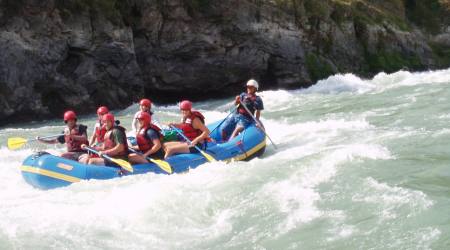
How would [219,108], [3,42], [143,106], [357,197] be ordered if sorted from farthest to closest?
1. [219,108]
2. [3,42]
3. [143,106]
4. [357,197]

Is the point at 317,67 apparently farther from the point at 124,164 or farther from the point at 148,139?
the point at 124,164

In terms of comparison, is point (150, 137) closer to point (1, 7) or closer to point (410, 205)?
point (410, 205)

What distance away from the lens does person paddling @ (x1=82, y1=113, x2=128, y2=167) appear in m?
8.87

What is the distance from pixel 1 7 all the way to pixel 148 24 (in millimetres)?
4841

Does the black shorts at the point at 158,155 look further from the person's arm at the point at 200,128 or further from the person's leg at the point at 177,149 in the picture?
the person's arm at the point at 200,128

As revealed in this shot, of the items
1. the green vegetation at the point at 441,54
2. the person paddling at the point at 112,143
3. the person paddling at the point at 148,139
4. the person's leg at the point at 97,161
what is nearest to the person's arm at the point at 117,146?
the person paddling at the point at 112,143

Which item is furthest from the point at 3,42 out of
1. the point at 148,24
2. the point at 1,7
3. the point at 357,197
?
the point at 357,197

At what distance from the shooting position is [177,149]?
30.7 ft

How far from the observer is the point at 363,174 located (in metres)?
7.69

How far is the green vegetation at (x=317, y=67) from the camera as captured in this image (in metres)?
21.9

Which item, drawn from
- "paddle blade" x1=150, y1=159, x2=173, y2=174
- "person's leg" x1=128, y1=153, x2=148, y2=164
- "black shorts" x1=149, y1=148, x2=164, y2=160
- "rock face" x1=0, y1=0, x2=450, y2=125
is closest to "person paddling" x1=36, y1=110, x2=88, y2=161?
"person's leg" x1=128, y1=153, x2=148, y2=164

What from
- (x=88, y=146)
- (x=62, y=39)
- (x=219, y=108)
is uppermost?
(x=62, y=39)

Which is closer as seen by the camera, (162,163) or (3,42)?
(162,163)

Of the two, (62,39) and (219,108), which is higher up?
(62,39)
